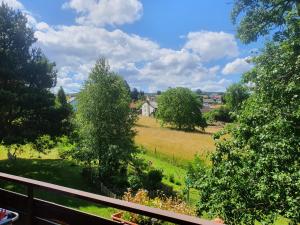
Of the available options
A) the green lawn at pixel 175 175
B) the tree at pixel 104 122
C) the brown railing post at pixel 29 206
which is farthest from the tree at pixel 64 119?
the brown railing post at pixel 29 206

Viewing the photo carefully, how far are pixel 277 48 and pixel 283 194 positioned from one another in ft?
17.0

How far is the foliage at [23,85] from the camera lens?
24.8 meters

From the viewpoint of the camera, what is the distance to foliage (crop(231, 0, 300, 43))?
13.1 m

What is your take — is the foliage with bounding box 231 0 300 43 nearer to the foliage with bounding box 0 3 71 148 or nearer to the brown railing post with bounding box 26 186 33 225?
the brown railing post with bounding box 26 186 33 225

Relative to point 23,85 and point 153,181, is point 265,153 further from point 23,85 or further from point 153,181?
point 23,85

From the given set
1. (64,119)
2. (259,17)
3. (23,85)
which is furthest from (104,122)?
(259,17)

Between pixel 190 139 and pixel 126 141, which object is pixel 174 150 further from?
pixel 126 141

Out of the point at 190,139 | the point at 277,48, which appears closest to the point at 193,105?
the point at 190,139

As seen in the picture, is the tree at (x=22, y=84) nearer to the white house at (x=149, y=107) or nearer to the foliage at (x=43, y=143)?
the foliage at (x=43, y=143)

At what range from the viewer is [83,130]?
2678cm

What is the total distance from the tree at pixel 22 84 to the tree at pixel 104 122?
2312mm

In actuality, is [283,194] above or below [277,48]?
below

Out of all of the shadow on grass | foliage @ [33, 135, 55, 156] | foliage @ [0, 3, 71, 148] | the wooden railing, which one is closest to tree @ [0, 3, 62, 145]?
foliage @ [0, 3, 71, 148]

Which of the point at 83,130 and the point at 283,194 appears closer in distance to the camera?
the point at 283,194
